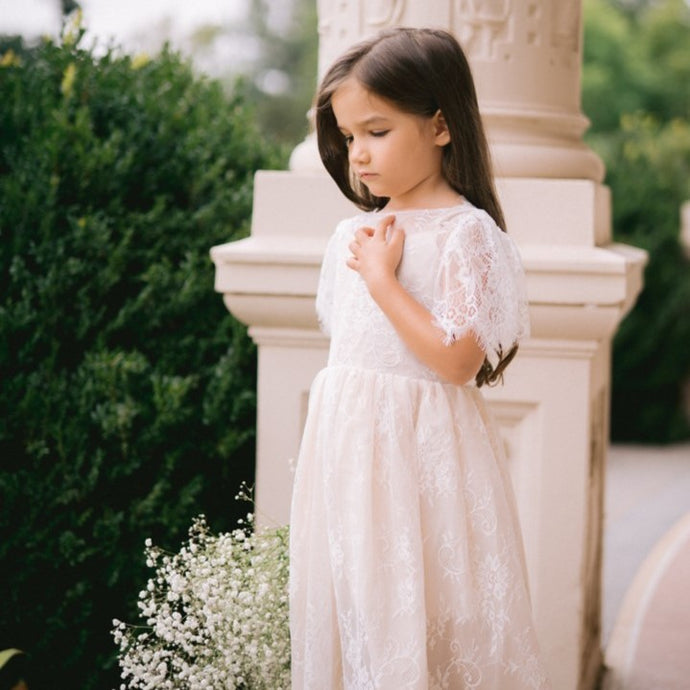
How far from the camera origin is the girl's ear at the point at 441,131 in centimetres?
233

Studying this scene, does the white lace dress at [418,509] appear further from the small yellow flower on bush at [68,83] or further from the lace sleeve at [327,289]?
the small yellow flower on bush at [68,83]

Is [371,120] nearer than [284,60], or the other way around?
[371,120]

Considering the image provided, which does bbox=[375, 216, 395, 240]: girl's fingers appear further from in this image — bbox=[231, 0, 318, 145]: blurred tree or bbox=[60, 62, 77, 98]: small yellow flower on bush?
bbox=[231, 0, 318, 145]: blurred tree

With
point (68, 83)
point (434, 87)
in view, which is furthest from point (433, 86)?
point (68, 83)

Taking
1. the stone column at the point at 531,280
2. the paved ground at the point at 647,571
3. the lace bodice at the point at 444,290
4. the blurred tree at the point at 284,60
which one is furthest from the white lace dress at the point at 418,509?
the blurred tree at the point at 284,60

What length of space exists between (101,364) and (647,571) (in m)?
2.94

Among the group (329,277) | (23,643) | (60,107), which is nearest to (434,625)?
(329,277)

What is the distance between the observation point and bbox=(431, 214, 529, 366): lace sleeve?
221 centimetres

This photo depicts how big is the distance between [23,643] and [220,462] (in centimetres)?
81

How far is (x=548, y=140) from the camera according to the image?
3.38 meters

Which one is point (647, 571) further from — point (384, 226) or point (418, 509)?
point (384, 226)

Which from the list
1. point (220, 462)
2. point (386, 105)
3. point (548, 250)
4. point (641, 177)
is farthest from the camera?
point (641, 177)

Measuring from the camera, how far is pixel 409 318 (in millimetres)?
2229

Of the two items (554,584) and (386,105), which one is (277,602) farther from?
(386,105)
